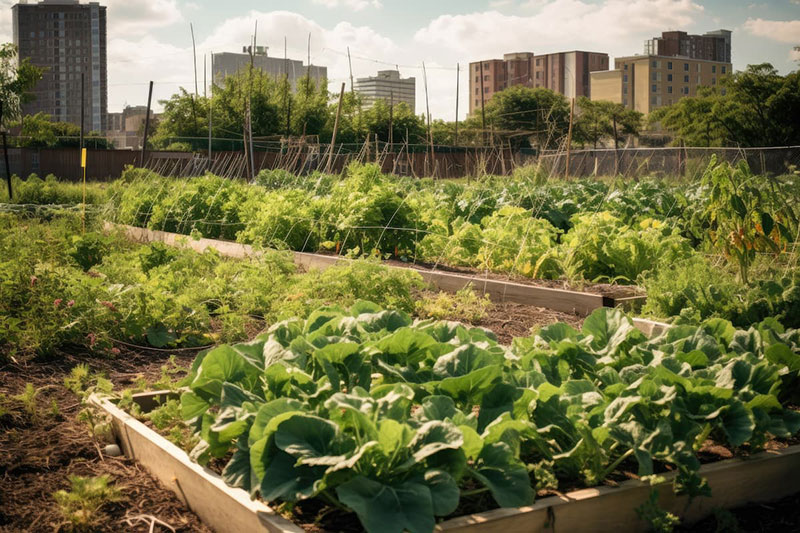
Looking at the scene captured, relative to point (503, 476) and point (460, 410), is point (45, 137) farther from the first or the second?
point (503, 476)

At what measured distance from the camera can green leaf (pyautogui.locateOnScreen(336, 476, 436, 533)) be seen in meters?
1.96

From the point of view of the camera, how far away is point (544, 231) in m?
7.41

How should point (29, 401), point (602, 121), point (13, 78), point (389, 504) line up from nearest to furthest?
point (389, 504), point (29, 401), point (13, 78), point (602, 121)

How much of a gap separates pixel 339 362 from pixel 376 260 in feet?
9.49

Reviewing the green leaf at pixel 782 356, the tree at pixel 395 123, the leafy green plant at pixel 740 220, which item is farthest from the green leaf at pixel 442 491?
the tree at pixel 395 123

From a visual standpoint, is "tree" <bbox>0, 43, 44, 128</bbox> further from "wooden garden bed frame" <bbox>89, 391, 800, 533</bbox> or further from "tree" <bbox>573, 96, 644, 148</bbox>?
"tree" <bbox>573, 96, 644, 148</bbox>

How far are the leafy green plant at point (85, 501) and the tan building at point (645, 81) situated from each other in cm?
12682

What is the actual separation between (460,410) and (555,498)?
0.47m

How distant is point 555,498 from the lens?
7.61ft

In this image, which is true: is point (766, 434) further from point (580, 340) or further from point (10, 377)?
point (10, 377)

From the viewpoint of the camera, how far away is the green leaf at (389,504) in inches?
77.3

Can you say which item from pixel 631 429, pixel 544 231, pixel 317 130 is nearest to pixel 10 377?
pixel 631 429

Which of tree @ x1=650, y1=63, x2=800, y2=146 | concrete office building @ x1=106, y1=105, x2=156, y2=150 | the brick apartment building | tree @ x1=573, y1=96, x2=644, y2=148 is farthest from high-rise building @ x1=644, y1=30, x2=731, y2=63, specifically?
tree @ x1=650, y1=63, x2=800, y2=146

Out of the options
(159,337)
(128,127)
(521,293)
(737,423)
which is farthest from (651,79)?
(737,423)
